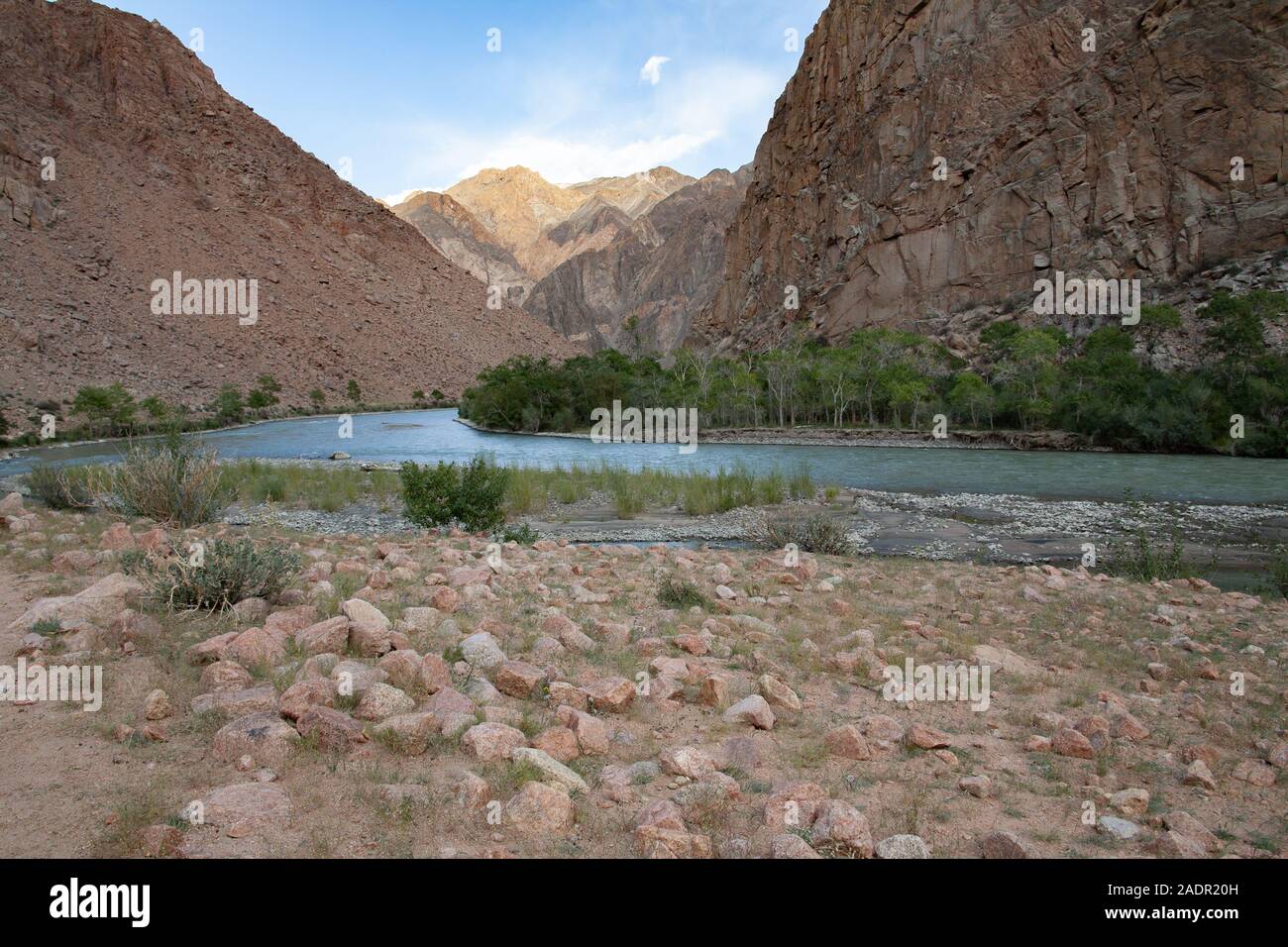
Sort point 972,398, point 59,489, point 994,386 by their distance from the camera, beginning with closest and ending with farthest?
point 59,489
point 972,398
point 994,386

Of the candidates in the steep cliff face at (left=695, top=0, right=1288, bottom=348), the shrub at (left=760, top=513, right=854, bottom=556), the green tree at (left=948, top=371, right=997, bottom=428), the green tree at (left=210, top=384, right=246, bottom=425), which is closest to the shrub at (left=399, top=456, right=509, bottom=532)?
the shrub at (left=760, top=513, right=854, bottom=556)

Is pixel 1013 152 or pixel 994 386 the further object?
→ pixel 1013 152

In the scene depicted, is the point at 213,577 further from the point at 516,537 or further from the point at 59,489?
the point at 59,489

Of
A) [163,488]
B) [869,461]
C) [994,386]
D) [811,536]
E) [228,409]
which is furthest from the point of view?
[228,409]

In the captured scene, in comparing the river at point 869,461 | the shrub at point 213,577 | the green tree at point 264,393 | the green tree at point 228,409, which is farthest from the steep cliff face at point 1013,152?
the shrub at point 213,577

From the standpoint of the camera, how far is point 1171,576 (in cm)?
1007

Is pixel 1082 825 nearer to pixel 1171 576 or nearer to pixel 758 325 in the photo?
pixel 1171 576

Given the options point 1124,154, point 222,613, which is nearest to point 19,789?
point 222,613

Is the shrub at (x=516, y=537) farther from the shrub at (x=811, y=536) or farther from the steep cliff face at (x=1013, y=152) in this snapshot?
the steep cliff face at (x=1013, y=152)

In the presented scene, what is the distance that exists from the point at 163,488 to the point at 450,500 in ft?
14.8

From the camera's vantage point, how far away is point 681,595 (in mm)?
6875

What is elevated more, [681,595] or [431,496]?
[431,496]

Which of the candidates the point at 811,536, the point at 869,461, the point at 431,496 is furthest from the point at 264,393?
the point at 811,536
